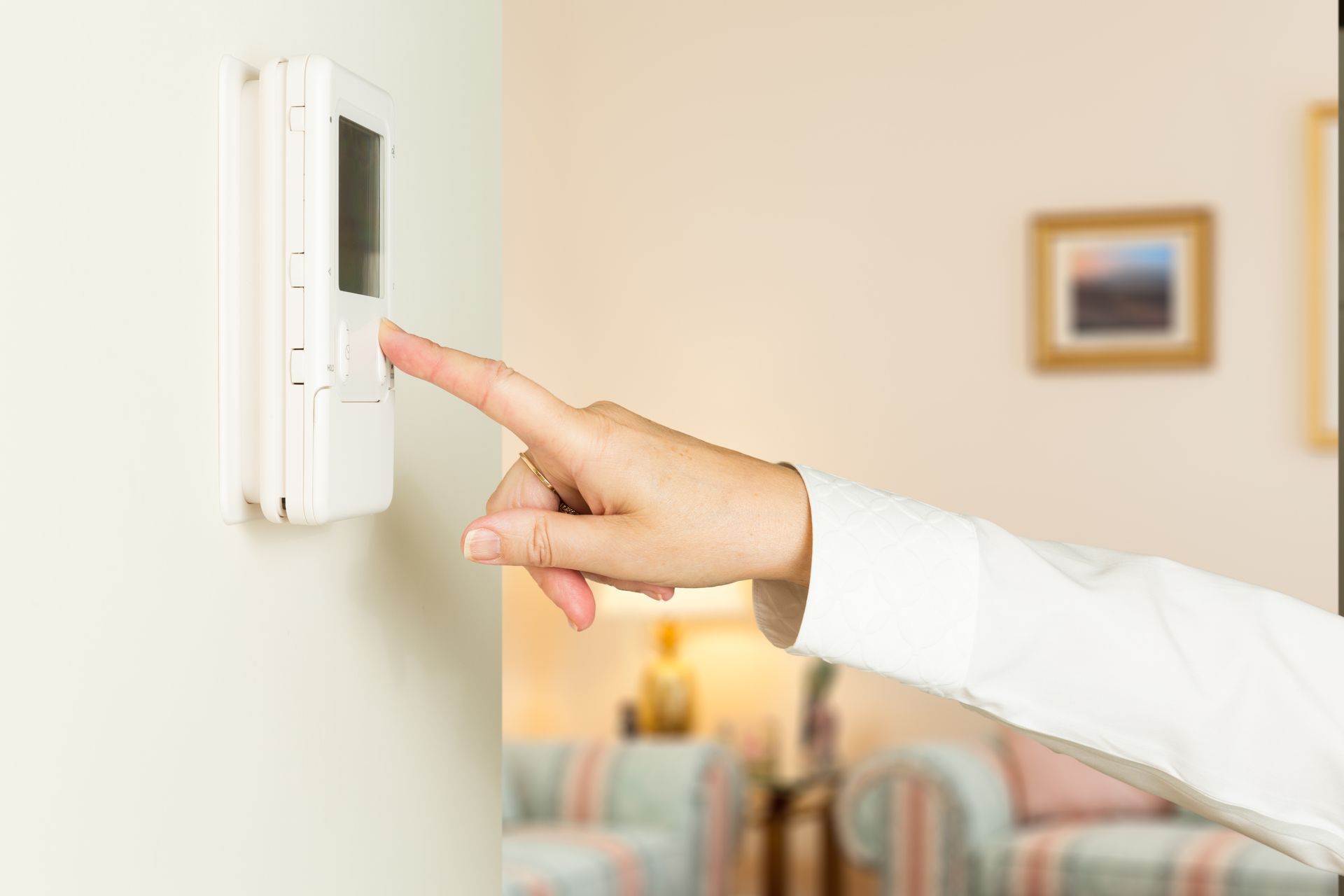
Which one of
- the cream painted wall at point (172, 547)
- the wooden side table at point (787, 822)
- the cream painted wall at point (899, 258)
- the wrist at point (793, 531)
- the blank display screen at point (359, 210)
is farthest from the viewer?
the cream painted wall at point (899, 258)

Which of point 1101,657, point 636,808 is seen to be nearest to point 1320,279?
point 636,808

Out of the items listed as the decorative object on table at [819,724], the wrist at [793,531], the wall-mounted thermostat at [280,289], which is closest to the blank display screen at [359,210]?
the wall-mounted thermostat at [280,289]

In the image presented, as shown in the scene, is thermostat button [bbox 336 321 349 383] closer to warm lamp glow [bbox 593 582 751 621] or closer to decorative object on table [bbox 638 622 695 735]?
warm lamp glow [bbox 593 582 751 621]

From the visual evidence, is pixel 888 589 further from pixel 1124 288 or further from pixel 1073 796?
pixel 1124 288

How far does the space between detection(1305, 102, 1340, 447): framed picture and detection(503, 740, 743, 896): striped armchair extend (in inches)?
70.9

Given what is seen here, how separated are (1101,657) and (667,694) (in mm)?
3070

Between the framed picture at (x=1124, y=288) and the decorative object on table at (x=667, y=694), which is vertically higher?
the framed picture at (x=1124, y=288)

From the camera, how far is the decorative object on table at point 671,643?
3492mm

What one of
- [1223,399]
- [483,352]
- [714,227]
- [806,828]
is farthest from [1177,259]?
[483,352]

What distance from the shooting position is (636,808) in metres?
3.01

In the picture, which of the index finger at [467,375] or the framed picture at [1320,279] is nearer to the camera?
the index finger at [467,375]

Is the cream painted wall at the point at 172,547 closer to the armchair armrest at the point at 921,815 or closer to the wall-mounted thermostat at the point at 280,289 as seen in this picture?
the wall-mounted thermostat at the point at 280,289

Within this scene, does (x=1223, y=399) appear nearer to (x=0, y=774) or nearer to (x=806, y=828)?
(x=806, y=828)

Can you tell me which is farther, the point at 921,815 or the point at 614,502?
the point at 921,815
